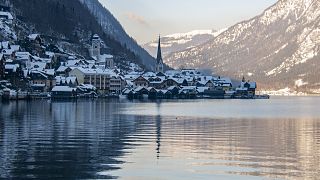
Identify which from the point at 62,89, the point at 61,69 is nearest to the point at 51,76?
the point at 62,89

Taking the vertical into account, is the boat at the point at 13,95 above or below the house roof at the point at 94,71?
below

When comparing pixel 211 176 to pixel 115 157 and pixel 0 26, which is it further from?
pixel 0 26

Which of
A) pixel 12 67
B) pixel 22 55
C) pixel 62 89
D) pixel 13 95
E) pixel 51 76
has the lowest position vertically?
pixel 13 95

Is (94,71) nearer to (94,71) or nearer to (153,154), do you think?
(94,71)

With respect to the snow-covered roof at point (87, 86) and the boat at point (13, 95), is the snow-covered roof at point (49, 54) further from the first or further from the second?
the boat at point (13, 95)

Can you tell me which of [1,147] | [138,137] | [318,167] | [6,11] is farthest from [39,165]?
[6,11]

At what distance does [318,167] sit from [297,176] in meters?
2.79

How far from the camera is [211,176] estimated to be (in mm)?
24328

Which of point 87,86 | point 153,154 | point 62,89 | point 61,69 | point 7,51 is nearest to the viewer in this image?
point 153,154

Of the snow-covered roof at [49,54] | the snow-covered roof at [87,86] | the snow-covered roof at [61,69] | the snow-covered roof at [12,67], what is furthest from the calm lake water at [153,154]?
the snow-covered roof at [49,54]

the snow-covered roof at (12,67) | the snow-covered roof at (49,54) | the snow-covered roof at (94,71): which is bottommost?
the snow-covered roof at (12,67)

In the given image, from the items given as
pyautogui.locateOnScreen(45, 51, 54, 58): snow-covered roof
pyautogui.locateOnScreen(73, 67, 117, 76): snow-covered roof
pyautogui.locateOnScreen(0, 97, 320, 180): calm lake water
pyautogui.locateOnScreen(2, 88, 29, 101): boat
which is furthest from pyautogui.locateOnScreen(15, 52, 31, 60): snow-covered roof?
pyautogui.locateOnScreen(0, 97, 320, 180): calm lake water

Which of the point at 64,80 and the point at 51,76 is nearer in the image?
the point at 51,76

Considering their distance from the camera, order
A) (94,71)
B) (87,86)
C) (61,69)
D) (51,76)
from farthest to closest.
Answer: (94,71) < (61,69) < (87,86) < (51,76)
